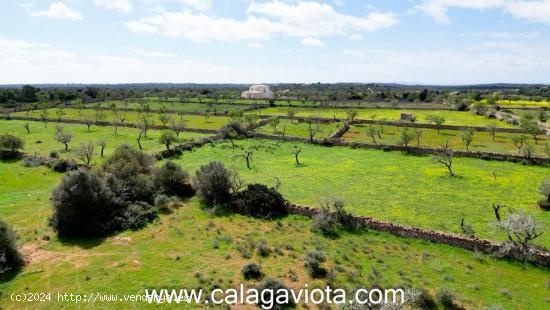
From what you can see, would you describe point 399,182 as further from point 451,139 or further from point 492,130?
point 492,130

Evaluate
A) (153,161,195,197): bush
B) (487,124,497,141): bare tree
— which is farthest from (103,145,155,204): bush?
(487,124,497,141): bare tree

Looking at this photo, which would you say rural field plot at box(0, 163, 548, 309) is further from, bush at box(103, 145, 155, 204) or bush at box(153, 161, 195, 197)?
bush at box(153, 161, 195, 197)

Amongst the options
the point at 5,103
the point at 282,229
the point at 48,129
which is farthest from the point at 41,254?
the point at 5,103

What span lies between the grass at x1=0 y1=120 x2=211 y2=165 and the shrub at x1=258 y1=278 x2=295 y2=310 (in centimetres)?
3594

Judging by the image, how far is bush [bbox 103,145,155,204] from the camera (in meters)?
31.6

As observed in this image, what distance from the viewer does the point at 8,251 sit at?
73.4ft

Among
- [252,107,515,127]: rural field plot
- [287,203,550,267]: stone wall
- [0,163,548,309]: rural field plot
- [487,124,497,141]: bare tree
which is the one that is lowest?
[0,163,548,309]: rural field plot

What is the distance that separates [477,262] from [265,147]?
3702cm

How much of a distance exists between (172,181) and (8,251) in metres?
14.0

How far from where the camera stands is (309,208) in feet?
96.6

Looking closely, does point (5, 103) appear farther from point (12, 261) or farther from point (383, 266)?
point (383, 266)

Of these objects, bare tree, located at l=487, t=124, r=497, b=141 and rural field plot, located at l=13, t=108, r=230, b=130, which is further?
rural field plot, located at l=13, t=108, r=230, b=130

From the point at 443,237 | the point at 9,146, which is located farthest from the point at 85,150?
the point at 443,237

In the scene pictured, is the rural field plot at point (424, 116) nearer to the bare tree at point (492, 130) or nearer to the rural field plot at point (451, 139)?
the bare tree at point (492, 130)
